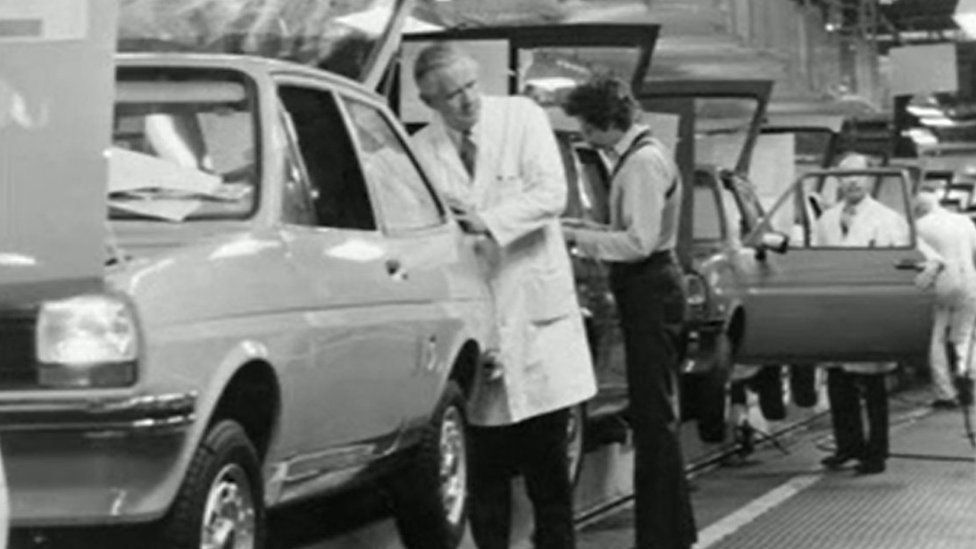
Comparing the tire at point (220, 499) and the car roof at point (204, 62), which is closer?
the tire at point (220, 499)

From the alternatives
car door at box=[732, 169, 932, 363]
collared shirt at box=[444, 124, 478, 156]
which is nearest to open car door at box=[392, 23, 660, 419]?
car door at box=[732, 169, 932, 363]

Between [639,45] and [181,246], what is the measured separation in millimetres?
6128

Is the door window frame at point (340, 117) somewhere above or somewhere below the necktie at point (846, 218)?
above

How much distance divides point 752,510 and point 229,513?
544 centimetres

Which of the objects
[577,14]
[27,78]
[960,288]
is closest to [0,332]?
[27,78]

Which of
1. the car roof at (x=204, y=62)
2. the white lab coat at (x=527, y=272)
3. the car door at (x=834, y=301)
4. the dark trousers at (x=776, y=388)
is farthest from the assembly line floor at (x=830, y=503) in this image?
the car roof at (x=204, y=62)

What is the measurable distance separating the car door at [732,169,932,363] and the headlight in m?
8.18

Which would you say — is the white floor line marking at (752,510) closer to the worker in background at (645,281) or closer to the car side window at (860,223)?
the worker in background at (645,281)

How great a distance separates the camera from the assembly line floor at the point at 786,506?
936cm

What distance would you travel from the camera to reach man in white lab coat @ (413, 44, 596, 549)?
25.0 feet

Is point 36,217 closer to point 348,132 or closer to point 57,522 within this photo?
point 57,522

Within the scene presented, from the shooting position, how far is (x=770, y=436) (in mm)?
15133

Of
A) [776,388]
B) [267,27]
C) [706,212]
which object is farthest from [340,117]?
[776,388]

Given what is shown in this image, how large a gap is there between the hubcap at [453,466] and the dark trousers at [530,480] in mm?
236
